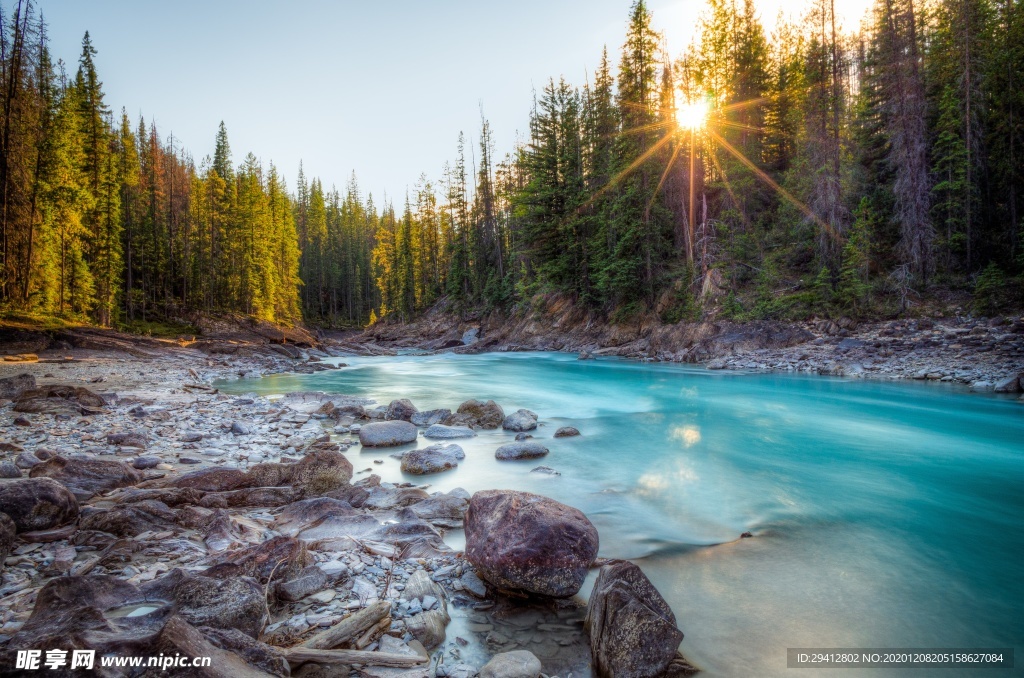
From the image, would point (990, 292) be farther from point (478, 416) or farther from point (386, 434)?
point (386, 434)

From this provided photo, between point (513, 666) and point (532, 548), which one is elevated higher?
point (532, 548)

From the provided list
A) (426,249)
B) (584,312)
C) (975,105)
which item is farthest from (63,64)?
(975,105)

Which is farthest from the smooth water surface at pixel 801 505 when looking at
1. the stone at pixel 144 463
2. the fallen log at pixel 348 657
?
the stone at pixel 144 463

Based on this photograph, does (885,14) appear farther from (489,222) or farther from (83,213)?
(83,213)

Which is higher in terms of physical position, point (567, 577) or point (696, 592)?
point (567, 577)

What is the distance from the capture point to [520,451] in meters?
8.71

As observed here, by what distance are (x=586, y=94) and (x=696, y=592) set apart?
48.5 m

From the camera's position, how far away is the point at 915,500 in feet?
23.0

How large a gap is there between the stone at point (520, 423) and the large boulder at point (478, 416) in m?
0.27

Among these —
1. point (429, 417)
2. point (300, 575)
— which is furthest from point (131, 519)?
point (429, 417)

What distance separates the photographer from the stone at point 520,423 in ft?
36.7

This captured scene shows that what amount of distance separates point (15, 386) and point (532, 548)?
15155 mm

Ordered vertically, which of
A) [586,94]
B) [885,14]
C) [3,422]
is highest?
[586,94]

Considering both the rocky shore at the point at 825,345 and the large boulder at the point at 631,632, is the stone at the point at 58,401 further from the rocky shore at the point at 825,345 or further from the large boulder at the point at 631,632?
the rocky shore at the point at 825,345
